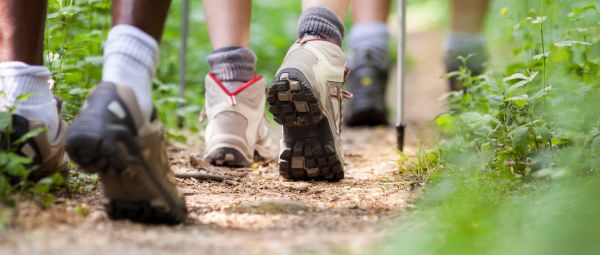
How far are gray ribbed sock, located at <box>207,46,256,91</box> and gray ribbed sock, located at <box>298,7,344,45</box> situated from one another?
14.5 inches

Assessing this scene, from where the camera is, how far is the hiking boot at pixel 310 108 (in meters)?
1.87

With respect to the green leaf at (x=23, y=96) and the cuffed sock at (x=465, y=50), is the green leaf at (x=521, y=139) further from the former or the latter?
the cuffed sock at (x=465, y=50)

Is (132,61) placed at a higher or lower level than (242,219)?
higher

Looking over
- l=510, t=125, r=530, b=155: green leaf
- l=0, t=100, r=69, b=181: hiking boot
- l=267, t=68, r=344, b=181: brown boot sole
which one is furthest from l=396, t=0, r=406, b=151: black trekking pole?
l=0, t=100, r=69, b=181: hiking boot

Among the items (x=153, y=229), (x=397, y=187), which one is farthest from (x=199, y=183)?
(x=153, y=229)

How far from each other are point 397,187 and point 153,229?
2.63 ft

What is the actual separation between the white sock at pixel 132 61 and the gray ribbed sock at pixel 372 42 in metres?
2.50

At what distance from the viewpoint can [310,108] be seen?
74.5 inches

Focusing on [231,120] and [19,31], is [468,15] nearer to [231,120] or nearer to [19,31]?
[231,120]

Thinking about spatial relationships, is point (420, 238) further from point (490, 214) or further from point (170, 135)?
point (170, 135)

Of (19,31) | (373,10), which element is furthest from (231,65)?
(373,10)

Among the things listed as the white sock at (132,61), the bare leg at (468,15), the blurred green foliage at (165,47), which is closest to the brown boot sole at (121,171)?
the white sock at (132,61)

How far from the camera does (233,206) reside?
1656 mm

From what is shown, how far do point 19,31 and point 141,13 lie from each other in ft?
1.22
